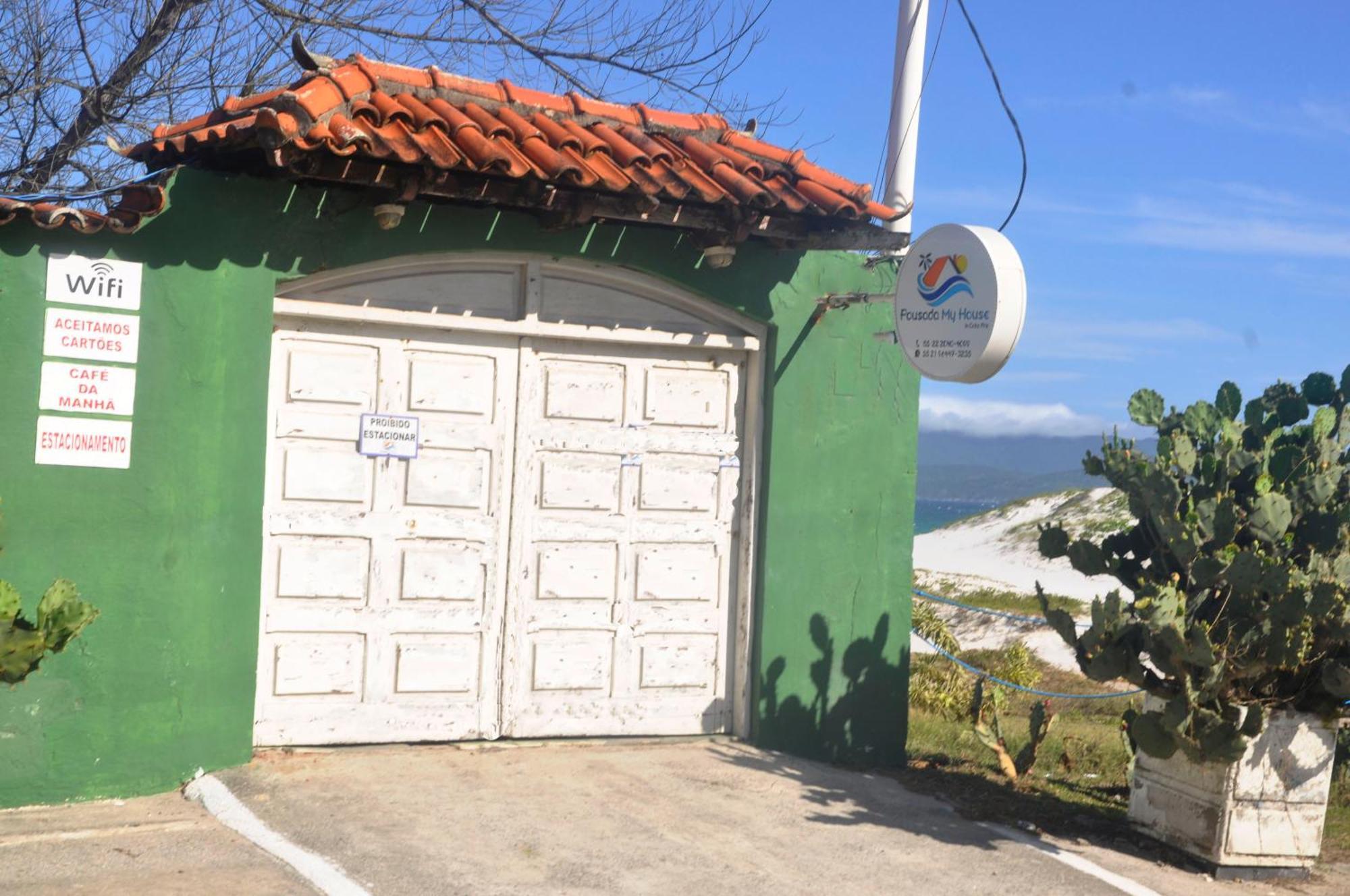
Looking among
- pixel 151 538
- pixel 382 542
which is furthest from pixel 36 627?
pixel 382 542

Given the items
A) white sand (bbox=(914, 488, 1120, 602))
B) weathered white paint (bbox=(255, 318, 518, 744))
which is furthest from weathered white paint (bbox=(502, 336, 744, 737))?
white sand (bbox=(914, 488, 1120, 602))

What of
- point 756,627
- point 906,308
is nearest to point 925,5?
point 906,308

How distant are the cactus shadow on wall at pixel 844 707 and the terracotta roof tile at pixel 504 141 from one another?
2639mm

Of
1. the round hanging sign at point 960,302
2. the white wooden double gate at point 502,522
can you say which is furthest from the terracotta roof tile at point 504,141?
the white wooden double gate at point 502,522

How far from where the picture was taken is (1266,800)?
7.24m

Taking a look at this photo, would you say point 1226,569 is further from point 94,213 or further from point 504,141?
point 94,213

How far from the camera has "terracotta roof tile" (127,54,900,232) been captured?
22.2 feet

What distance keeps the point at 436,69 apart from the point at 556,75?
4.45 meters

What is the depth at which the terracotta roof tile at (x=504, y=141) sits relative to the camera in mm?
6754

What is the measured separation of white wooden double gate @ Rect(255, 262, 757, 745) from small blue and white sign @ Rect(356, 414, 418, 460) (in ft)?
0.19

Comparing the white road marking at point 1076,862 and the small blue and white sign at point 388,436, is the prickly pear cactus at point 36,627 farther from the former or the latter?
the white road marking at point 1076,862

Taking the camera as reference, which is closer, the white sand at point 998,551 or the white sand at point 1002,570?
the white sand at point 1002,570

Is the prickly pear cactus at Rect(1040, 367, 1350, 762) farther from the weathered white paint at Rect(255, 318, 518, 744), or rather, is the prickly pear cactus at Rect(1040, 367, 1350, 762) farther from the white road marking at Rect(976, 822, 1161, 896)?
the weathered white paint at Rect(255, 318, 518, 744)

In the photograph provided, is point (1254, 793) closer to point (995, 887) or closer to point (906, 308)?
point (995, 887)
